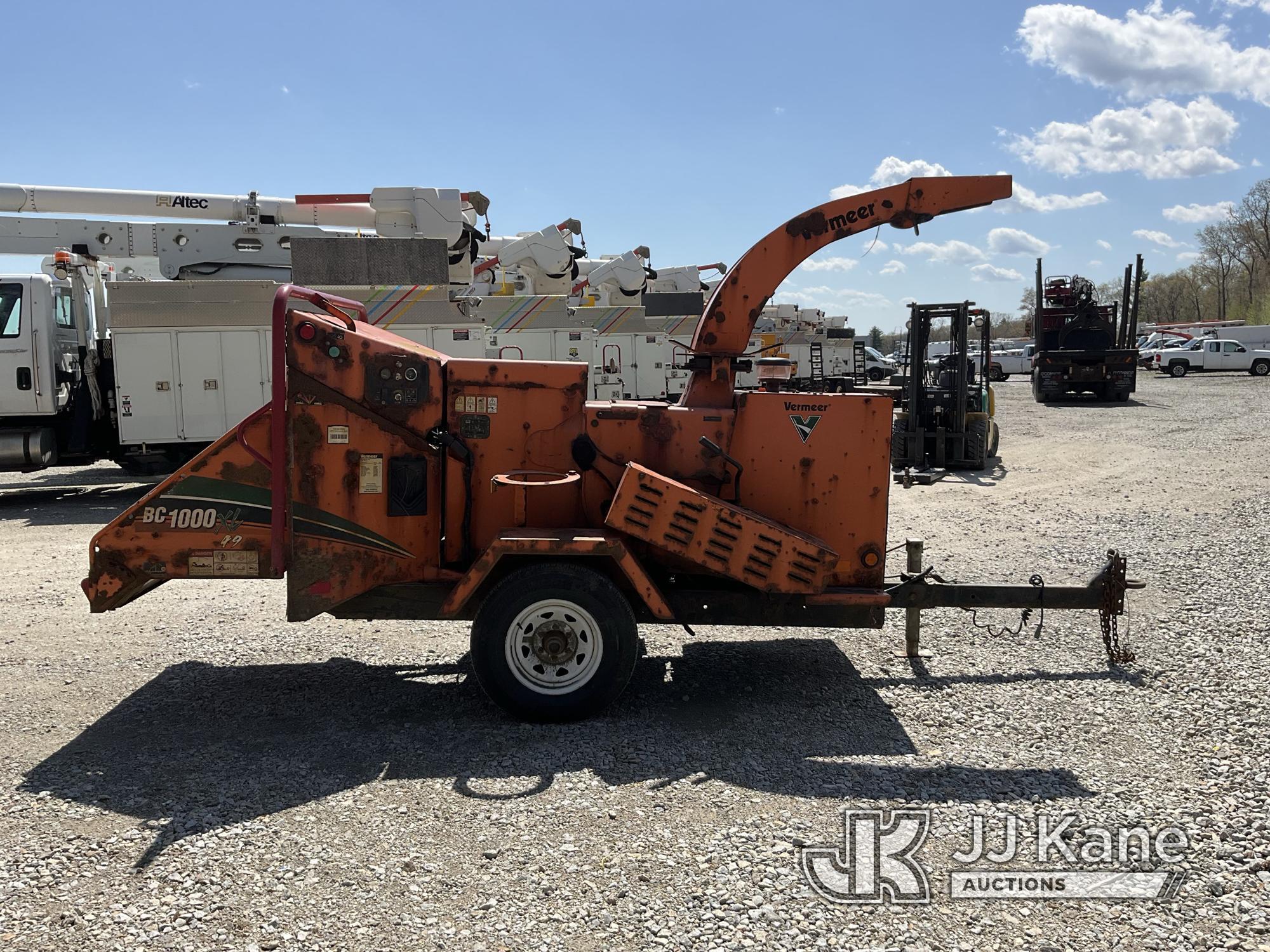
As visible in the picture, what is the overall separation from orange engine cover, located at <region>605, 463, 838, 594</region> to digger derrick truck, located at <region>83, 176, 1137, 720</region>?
0.01m

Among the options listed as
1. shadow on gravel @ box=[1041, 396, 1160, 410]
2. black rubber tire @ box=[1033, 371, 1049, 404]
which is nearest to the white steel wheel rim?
shadow on gravel @ box=[1041, 396, 1160, 410]

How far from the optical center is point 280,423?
5219 millimetres

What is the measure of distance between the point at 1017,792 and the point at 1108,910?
93cm

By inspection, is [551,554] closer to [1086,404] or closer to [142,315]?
[142,315]

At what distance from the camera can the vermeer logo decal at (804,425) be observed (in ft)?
18.4

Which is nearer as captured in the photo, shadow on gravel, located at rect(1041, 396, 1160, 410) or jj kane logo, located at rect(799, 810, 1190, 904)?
jj kane logo, located at rect(799, 810, 1190, 904)

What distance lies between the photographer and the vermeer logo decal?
5.61 metres

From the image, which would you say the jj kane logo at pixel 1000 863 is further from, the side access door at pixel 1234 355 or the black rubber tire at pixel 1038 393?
the side access door at pixel 1234 355

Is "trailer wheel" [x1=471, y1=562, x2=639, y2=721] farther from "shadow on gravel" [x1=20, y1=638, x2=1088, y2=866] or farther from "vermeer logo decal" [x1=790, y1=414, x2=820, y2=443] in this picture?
"vermeer logo decal" [x1=790, y1=414, x2=820, y2=443]

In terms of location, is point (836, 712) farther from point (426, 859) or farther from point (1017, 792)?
point (426, 859)

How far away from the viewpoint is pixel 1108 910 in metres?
3.54

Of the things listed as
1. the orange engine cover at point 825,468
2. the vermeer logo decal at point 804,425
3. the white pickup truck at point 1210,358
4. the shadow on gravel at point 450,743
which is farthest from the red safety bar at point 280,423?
the white pickup truck at point 1210,358

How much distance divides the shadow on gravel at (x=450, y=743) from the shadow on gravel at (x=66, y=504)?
6838mm

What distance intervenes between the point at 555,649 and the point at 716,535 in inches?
41.4
